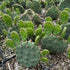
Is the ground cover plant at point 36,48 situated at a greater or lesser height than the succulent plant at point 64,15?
lesser

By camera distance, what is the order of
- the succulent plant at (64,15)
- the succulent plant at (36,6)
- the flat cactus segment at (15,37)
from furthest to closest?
the succulent plant at (36,6)
the succulent plant at (64,15)
the flat cactus segment at (15,37)

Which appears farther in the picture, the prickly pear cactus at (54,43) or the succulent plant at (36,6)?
the succulent plant at (36,6)

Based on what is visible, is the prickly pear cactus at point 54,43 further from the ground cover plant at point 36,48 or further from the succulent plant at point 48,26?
the succulent plant at point 48,26

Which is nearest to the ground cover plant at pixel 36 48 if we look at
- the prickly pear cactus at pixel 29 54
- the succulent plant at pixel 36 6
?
the prickly pear cactus at pixel 29 54

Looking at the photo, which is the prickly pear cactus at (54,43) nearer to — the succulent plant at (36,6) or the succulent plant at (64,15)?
the succulent plant at (64,15)

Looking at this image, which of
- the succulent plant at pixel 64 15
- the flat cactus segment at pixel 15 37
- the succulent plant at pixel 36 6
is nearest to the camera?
the flat cactus segment at pixel 15 37

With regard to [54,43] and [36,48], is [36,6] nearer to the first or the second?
[54,43]

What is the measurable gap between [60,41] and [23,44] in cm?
54

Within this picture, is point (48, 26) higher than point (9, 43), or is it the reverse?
point (48, 26)

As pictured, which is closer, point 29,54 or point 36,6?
point 29,54

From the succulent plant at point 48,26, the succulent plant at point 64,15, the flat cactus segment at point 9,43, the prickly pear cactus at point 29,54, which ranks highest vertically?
the succulent plant at point 64,15

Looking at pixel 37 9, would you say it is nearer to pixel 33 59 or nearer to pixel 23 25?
pixel 23 25

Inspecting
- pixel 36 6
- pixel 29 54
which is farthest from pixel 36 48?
pixel 36 6

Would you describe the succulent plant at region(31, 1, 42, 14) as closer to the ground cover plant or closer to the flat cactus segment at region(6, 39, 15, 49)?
the ground cover plant
